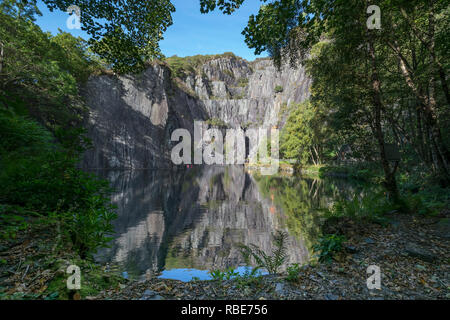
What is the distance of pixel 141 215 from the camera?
1105 cm

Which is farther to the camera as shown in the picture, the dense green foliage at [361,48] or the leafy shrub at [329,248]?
the dense green foliage at [361,48]

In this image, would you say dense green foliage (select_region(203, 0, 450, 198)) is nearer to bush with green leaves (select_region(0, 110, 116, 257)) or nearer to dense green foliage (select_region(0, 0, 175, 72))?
dense green foliage (select_region(0, 0, 175, 72))

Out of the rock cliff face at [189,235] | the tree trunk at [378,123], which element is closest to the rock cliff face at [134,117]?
the rock cliff face at [189,235]

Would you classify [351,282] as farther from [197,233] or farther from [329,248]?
[197,233]

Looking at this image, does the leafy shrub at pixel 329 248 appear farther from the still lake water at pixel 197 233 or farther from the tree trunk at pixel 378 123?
the tree trunk at pixel 378 123

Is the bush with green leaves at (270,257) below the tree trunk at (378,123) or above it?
below

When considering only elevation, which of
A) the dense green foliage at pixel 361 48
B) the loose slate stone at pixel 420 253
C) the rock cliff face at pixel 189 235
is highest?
the dense green foliage at pixel 361 48

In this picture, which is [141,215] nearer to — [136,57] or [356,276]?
[136,57]

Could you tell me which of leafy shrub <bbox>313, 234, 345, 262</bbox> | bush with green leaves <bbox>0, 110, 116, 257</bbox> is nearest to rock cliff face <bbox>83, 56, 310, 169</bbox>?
leafy shrub <bbox>313, 234, 345, 262</bbox>

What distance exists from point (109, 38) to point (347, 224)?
8513mm

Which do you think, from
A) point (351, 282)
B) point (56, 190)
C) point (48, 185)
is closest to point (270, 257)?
point (351, 282)

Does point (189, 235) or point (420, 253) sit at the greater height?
point (420, 253)

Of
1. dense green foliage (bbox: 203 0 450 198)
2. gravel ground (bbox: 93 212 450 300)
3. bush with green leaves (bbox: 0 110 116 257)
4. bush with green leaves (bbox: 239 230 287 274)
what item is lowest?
bush with green leaves (bbox: 239 230 287 274)

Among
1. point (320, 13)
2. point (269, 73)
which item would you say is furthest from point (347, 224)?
point (269, 73)
